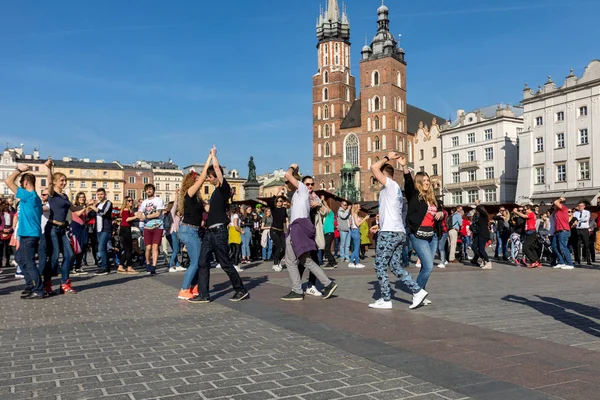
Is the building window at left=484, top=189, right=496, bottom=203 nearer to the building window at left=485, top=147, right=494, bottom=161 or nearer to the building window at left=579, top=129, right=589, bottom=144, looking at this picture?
the building window at left=485, top=147, right=494, bottom=161

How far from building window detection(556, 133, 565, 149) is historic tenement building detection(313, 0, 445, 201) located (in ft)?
101

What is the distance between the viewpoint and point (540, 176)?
5481cm

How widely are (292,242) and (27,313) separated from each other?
370 cm

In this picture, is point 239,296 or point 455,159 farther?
point 455,159

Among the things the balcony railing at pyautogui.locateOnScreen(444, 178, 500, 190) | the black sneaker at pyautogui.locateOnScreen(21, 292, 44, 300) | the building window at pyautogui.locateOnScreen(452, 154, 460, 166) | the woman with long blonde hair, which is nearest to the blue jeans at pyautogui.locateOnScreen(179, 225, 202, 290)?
the black sneaker at pyautogui.locateOnScreen(21, 292, 44, 300)

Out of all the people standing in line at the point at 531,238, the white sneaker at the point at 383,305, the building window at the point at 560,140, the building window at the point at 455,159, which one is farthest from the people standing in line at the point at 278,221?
the building window at the point at 455,159

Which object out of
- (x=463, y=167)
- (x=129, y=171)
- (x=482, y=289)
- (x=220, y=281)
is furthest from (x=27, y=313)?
→ (x=129, y=171)

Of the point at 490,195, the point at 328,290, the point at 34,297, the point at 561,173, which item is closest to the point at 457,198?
the point at 490,195

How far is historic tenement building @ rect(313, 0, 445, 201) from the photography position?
88.8m

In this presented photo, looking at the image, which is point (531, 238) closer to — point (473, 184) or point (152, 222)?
point (152, 222)

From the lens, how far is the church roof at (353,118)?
311ft

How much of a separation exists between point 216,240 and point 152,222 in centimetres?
499

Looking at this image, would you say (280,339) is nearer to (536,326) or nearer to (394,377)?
(394,377)

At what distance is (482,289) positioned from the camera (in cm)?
962
